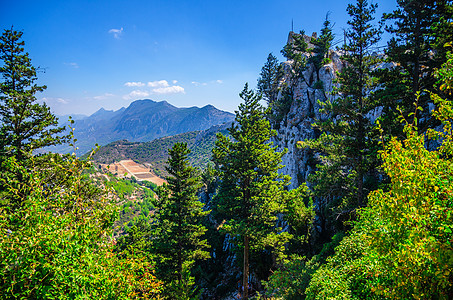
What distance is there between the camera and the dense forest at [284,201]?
3768mm

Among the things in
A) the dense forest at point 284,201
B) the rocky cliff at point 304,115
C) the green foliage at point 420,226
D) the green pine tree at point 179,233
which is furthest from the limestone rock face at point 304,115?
the green foliage at point 420,226

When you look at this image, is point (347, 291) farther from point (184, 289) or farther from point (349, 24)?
point (349, 24)

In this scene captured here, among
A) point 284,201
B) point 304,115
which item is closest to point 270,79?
point 304,115

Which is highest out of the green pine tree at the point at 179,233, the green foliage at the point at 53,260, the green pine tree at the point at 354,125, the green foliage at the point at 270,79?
the green foliage at the point at 270,79

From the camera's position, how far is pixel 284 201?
15.9 m

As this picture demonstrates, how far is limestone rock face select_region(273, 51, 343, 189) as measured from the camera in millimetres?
29562

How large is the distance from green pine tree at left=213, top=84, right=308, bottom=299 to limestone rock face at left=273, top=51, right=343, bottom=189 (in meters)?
14.2

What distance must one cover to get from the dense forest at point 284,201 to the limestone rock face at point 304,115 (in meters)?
1.59

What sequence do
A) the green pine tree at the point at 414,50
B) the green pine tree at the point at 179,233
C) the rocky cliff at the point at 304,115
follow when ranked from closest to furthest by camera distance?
1. the green pine tree at the point at 414,50
2. the green pine tree at the point at 179,233
3. the rocky cliff at the point at 304,115

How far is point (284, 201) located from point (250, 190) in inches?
115

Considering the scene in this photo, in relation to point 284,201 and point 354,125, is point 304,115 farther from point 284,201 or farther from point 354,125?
point 284,201

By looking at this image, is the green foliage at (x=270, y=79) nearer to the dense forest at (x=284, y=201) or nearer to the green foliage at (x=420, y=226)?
the dense forest at (x=284, y=201)

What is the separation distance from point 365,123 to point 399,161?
44.5ft

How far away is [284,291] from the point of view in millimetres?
12898
